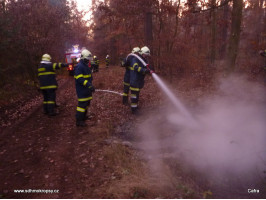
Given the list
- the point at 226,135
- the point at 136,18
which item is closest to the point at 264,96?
the point at 226,135

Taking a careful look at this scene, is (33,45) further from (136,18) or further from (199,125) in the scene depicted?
(199,125)

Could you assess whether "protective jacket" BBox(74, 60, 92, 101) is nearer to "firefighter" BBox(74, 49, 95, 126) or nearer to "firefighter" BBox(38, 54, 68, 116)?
"firefighter" BBox(74, 49, 95, 126)

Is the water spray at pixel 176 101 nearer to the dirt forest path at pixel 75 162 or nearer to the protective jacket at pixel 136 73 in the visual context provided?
the protective jacket at pixel 136 73

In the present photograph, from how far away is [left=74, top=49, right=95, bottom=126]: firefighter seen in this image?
6176mm

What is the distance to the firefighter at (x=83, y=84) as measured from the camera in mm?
6176

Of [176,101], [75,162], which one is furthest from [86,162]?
[176,101]

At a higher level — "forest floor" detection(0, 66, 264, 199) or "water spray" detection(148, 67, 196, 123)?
"water spray" detection(148, 67, 196, 123)

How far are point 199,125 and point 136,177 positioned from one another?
10.8 ft

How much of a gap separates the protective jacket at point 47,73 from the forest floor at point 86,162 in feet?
4.24

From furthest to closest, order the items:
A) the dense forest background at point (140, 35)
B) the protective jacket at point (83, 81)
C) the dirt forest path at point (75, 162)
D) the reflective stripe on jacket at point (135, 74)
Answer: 1. the dense forest background at point (140, 35)
2. the reflective stripe on jacket at point (135, 74)
3. the protective jacket at point (83, 81)
4. the dirt forest path at point (75, 162)

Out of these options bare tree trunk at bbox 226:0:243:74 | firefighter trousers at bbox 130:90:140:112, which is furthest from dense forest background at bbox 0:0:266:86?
firefighter trousers at bbox 130:90:140:112

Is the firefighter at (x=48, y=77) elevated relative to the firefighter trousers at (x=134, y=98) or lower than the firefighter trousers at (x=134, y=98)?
elevated

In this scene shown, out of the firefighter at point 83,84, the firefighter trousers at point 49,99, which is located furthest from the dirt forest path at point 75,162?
the firefighter at point 83,84

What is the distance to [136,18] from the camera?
1306 centimetres
